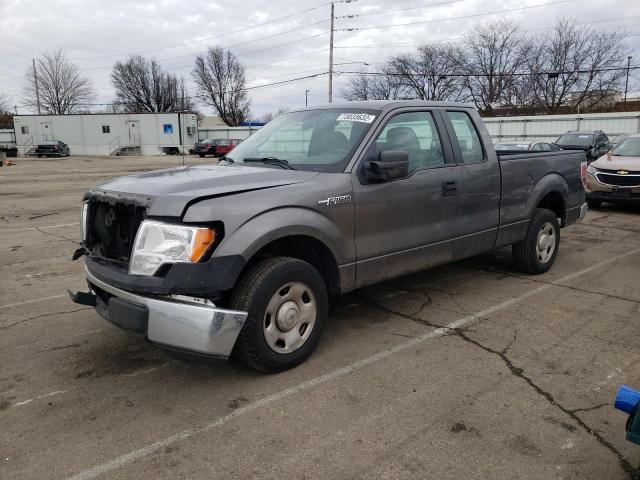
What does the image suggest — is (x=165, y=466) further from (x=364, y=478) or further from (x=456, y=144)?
(x=456, y=144)

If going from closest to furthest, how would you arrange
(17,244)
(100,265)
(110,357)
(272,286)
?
(272,286), (100,265), (110,357), (17,244)

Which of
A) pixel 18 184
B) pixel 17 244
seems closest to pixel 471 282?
pixel 17 244

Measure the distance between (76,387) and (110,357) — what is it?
481 mm

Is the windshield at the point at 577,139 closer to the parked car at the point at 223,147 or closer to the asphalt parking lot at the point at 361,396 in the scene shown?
the asphalt parking lot at the point at 361,396

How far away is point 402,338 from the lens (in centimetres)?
436

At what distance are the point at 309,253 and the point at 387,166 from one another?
89 centimetres

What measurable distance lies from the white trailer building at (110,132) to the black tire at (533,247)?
4576 centimetres


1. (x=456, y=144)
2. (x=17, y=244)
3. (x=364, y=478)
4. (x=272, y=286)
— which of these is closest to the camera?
(x=364, y=478)

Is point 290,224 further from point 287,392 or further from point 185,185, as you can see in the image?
point 287,392

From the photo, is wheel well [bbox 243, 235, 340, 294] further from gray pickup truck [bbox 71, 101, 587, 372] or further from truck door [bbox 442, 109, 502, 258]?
truck door [bbox 442, 109, 502, 258]

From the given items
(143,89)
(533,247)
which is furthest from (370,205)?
A: (143,89)

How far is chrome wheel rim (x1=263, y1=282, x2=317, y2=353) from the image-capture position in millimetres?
3543

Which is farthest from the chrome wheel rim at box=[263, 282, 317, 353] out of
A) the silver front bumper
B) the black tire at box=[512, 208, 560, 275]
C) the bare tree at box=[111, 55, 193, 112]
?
the bare tree at box=[111, 55, 193, 112]

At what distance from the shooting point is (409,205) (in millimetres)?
4402
